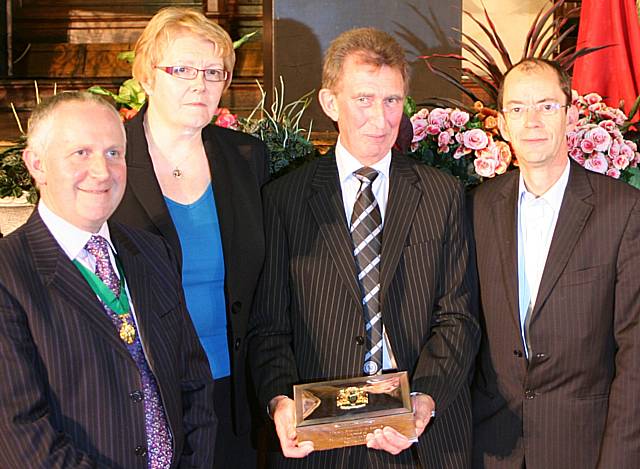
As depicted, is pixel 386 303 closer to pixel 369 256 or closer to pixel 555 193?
pixel 369 256

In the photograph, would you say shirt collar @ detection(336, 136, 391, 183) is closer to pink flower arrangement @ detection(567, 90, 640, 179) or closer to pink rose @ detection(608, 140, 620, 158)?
pink flower arrangement @ detection(567, 90, 640, 179)

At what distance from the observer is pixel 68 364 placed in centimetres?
170

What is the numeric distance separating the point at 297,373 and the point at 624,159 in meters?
1.40

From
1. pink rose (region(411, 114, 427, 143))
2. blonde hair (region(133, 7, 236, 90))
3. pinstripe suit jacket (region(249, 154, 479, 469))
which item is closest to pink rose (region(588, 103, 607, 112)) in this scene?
pink rose (region(411, 114, 427, 143))

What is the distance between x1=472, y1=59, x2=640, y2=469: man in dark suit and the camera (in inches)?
89.3

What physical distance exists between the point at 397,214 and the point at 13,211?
1393 mm

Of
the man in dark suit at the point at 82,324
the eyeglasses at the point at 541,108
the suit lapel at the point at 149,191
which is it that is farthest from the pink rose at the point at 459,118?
the man in dark suit at the point at 82,324

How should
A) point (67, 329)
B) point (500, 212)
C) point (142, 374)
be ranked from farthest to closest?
point (500, 212), point (142, 374), point (67, 329)

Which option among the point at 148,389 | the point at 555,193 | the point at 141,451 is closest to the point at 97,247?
the point at 148,389

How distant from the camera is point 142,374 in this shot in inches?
71.8

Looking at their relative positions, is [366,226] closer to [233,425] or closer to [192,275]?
[192,275]

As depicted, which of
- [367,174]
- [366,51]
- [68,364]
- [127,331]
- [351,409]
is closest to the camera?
[68,364]

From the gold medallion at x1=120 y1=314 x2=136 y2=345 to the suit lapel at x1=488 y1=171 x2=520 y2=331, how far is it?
3.32 ft

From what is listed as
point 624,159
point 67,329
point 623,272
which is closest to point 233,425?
point 67,329
